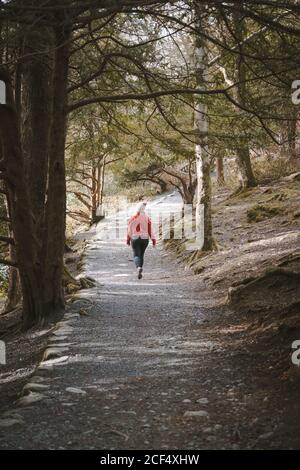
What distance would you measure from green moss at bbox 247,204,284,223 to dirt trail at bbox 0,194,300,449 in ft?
23.8

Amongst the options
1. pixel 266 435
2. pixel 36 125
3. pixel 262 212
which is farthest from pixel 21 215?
pixel 262 212

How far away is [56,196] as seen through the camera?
8.43 meters

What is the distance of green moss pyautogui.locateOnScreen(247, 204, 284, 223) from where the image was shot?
599 inches

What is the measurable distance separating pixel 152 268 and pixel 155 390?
10.00 metres

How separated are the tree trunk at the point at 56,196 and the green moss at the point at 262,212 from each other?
Result: 26.8 ft

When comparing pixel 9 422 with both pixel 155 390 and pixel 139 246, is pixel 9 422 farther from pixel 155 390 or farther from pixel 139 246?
pixel 139 246

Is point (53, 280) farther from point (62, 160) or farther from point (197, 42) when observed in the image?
point (197, 42)

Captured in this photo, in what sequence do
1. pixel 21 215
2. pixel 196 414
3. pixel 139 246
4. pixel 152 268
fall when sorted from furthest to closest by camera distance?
pixel 152 268
pixel 139 246
pixel 21 215
pixel 196 414

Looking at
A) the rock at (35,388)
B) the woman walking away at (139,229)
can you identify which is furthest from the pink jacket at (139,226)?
the rock at (35,388)

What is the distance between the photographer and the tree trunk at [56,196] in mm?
8117

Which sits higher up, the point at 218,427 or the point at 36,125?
the point at 36,125

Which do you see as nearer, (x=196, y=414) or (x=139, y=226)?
(x=196, y=414)

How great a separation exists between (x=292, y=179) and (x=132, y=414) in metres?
15.7

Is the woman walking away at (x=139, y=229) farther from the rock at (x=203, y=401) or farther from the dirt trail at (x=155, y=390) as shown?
the rock at (x=203, y=401)
